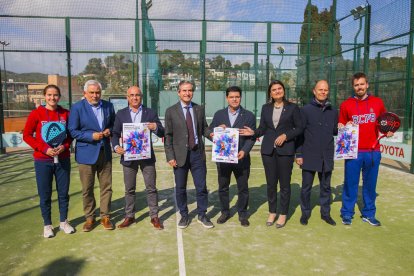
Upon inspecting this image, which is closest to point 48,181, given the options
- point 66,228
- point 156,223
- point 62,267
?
point 66,228

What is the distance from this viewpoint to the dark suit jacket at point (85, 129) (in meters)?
4.44

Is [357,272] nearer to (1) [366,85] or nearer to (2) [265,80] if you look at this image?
(1) [366,85]

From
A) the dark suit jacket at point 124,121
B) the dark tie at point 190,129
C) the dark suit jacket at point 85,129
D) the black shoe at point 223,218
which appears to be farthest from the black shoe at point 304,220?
the dark suit jacket at point 85,129

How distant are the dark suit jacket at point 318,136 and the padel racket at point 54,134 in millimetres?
3015

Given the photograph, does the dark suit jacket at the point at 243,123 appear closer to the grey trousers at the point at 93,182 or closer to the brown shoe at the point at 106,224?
the grey trousers at the point at 93,182

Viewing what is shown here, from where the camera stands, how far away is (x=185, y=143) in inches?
183

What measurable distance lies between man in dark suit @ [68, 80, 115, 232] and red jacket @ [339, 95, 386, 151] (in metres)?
3.25

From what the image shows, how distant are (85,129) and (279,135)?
7.96 ft

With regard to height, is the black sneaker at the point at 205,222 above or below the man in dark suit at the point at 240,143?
below

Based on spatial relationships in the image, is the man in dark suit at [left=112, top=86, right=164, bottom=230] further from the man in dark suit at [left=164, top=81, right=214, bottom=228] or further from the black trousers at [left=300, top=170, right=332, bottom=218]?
the black trousers at [left=300, top=170, right=332, bottom=218]

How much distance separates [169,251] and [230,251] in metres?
0.68

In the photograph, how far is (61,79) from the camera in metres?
11.4

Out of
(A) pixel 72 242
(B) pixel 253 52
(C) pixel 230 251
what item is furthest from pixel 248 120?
(B) pixel 253 52

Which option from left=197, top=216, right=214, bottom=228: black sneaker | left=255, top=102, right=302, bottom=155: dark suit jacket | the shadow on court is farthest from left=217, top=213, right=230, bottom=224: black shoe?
the shadow on court
